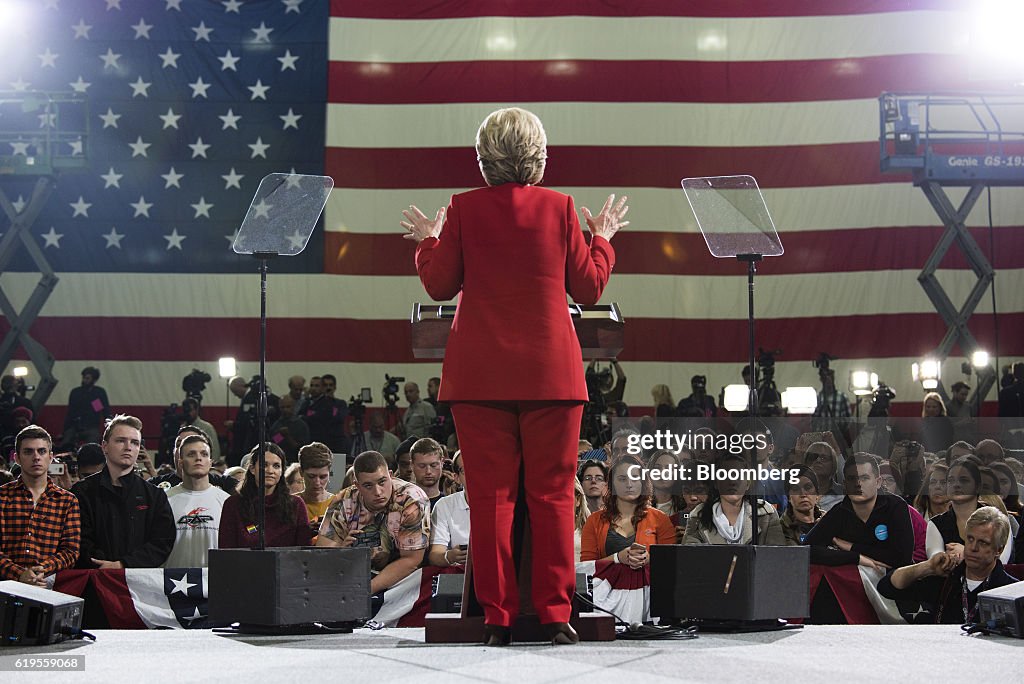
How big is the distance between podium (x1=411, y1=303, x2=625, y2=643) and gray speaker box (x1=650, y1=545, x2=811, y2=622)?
0.20 meters

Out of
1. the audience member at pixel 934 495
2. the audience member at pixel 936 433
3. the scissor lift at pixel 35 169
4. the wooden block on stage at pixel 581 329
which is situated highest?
the scissor lift at pixel 35 169

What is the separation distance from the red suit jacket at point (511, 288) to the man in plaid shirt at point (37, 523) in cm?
218

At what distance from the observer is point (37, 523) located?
381 centimetres

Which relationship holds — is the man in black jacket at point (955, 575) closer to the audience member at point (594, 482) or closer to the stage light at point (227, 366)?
the audience member at point (594, 482)

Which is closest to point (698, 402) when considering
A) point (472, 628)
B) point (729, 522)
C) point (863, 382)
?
point (863, 382)

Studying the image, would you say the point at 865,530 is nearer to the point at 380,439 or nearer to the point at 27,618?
the point at 27,618

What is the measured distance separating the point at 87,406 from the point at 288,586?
6.40 meters

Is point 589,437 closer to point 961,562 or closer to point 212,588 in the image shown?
point 961,562

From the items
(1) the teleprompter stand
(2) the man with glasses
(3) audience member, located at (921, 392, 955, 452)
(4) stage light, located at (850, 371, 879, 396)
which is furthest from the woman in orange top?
(4) stage light, located at (850, 371, 879, 396)

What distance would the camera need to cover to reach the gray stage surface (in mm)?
1867

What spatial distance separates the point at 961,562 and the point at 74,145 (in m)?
7.55

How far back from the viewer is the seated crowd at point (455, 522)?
3615 millimetres

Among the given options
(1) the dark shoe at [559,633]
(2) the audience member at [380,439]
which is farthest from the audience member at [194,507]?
(2) the audience member at [380,439]

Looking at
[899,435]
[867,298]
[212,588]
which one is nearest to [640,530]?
[212,588]
